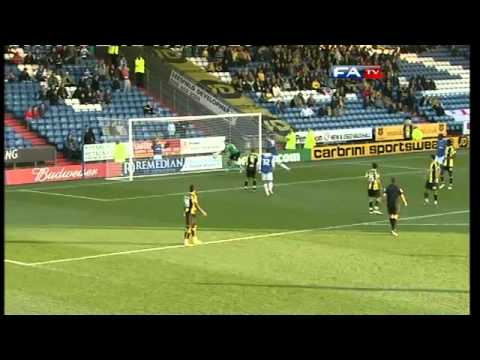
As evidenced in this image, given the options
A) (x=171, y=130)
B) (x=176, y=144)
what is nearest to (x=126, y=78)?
(x=171, y=130)

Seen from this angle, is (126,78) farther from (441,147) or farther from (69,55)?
(441,147)

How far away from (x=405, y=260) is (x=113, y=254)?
723cm

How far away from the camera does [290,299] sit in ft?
60.4

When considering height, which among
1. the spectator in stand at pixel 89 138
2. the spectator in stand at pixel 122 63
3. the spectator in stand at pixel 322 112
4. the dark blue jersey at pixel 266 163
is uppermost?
the spectator in stand at pixel 122 63

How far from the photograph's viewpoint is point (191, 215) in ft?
80.5

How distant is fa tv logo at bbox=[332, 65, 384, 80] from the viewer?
189 feet

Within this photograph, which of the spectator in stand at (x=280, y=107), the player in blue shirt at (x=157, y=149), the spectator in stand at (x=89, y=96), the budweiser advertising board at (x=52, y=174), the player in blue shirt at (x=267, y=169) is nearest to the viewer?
the player in blue shirt at (x=267, y=169)

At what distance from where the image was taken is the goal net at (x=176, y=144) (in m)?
41.6

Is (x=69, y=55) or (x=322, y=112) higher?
(x=69, y=55)

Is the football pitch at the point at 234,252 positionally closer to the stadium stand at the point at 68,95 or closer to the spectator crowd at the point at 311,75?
the stadium stand at the point at 68,95

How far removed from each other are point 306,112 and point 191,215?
29.5 m

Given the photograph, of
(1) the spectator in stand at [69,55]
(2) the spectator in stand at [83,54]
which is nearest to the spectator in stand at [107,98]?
(1) the spectator in stand at [69,55]

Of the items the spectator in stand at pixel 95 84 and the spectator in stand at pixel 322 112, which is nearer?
the spectator in stand at pixel 95 84

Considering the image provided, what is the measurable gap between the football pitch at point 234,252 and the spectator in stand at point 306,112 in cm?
1490
